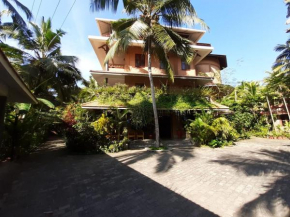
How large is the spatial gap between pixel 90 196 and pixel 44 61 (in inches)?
493

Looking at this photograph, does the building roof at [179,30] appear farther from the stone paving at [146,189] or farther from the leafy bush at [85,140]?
the stone paving at [146,189]

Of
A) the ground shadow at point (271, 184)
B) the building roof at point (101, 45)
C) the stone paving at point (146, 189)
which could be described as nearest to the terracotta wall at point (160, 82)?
the building roof at point (101, 45)

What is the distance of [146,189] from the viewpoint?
4.09 meters

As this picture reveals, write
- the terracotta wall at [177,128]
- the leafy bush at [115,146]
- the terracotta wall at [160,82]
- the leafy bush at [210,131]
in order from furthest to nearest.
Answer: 1. the terracotta wall at [160,82]
2. the terracotta wall at [177,128]
3. the leafy bush at [210,131]
4. the leafy bush at [115,146]

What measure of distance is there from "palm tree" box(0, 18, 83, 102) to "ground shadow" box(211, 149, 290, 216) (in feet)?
44.5

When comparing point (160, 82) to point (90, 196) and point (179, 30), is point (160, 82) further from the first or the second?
point (90, 196)

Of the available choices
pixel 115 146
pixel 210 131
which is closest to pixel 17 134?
pixel 115 146

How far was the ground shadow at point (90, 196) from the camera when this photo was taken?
10.2 feet

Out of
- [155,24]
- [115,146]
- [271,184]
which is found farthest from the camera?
[155,24]

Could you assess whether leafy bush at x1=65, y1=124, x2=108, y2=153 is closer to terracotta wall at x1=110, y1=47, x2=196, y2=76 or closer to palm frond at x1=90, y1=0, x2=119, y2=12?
terracotta wall at x1=110, y1=47, x2=196, y2=76

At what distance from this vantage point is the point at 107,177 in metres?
4.98

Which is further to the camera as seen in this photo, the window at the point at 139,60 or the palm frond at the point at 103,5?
the window at the point at 139,60

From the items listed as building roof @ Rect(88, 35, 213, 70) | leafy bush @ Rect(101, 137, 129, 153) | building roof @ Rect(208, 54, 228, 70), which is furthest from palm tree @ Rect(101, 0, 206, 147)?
building roof @ Rect(208, 54, 228, 70)

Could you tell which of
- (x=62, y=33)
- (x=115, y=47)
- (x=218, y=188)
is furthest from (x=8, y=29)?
(x=218, y=188)
